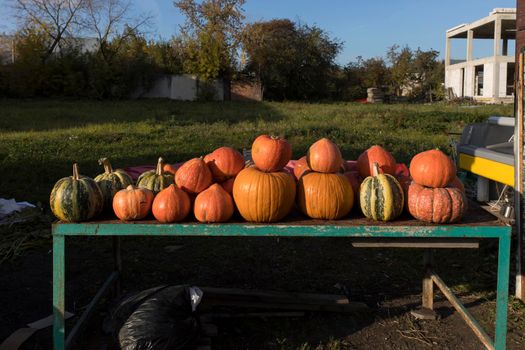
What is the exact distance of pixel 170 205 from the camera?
2.82 m

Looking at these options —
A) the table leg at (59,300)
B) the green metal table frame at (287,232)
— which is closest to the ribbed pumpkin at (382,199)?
the green metal table frame at (287,232)

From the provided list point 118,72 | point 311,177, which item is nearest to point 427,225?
point 311,177

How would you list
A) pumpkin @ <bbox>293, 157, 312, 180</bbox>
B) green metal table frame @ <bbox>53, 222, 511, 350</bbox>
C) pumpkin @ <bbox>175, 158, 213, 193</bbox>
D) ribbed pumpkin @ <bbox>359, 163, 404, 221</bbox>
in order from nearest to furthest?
green metal table frame @ <bbox>53, 222, 511, 350</bbox>, ribbed pumpkin @ <bbox>359, 163, 404, 221</bbox>, pumpkin @ <bbox>175, 158, 213, 193</bbox>, pumpkin @ <bbox>293, 157, 312, 180</bbox>

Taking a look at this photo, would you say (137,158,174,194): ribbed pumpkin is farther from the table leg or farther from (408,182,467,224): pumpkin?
(408,182,467,224): pumpkin

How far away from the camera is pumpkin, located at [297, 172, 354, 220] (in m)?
2.91

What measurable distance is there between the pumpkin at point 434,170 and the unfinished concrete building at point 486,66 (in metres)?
31.7

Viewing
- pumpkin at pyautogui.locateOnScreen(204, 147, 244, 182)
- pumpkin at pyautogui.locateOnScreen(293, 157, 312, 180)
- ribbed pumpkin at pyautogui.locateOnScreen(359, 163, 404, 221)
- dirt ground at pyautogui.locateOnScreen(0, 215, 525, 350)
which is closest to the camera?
ribbed pumpkin at pyautogui.locateOnScreen(359, 163, 404, 221)

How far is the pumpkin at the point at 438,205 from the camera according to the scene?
278 cm

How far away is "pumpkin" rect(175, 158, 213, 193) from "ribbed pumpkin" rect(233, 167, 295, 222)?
20cm

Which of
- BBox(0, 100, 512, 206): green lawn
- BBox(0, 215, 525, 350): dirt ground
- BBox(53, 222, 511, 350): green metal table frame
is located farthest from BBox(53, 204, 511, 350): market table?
BBox(0, 100, 512, 206): green lawn

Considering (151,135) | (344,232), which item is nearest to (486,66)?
(151,135)

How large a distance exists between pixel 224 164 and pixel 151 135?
10533 mm

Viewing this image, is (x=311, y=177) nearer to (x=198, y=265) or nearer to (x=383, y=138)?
(x=198, y=265)

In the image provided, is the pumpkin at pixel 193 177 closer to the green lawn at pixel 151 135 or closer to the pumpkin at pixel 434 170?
the pumpkin at pixel 434 170
